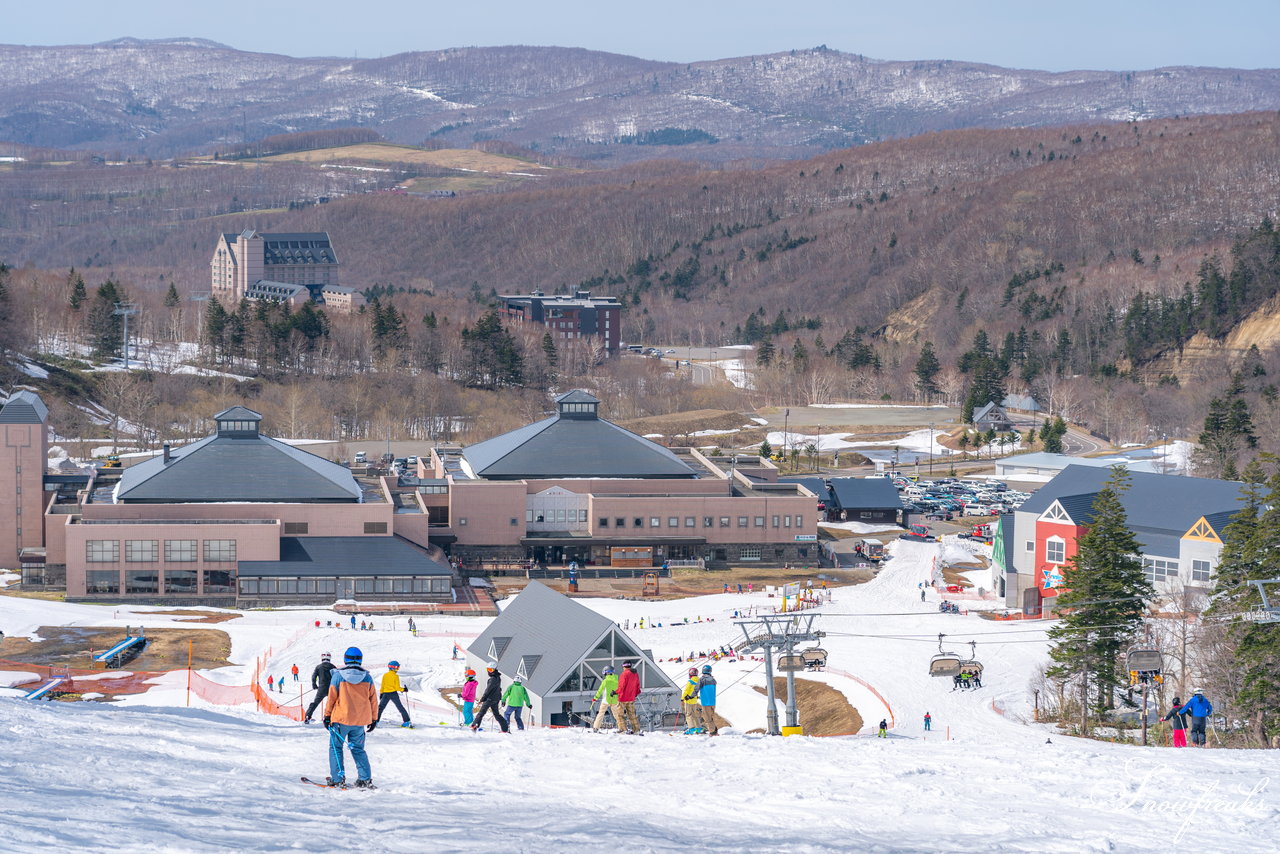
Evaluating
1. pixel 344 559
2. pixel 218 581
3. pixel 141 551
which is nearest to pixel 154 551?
A: pixel 141 551

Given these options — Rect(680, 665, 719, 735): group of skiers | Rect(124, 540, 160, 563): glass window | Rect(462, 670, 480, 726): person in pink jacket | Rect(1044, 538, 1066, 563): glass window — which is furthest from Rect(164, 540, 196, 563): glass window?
Rect(680, 665, 719, 735): group of skiers

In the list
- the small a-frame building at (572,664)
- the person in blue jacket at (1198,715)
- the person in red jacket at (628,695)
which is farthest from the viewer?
the small a-frame building at (572,664)

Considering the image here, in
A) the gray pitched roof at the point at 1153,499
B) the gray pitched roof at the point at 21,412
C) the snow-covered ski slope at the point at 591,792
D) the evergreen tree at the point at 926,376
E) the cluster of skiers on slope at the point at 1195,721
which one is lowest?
the cluster of skiers on slope at the point at 1195,721

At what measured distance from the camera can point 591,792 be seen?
54.3 feet

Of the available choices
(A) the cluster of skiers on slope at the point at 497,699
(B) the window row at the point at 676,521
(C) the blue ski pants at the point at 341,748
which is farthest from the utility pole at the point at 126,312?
(C) the blue ski pants at the point at 341,748

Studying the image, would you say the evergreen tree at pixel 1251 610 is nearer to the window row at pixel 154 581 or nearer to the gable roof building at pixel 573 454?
the gable roof building at pixel 573 454

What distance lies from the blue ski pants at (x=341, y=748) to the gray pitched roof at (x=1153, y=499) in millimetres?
41609

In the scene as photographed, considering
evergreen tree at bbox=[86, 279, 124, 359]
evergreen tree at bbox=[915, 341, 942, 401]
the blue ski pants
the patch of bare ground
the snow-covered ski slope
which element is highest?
evergreen tree at bbox=[86, 279, 124, 359]

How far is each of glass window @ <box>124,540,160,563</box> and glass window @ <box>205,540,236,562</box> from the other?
1699 mm

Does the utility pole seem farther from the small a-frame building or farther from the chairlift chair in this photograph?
the chairlift chair

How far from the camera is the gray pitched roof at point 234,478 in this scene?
59.7 meters

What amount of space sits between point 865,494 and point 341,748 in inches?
2462

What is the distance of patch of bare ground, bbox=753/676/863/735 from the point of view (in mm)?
38000

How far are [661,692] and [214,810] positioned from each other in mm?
21140
